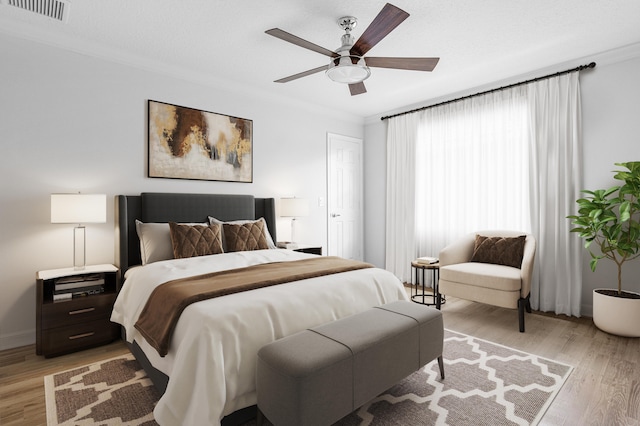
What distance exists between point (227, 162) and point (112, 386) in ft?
8.73

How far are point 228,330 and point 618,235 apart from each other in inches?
147

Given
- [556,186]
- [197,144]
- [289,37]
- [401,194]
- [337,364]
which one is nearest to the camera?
[337,364]

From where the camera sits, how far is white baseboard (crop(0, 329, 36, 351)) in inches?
112

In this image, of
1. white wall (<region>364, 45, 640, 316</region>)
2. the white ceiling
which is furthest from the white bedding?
white wall (<region>364, 45, 640, 316</region>)

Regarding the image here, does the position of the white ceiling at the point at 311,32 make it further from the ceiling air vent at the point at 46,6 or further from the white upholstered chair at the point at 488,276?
the white upholstered chair at the point at 488,276

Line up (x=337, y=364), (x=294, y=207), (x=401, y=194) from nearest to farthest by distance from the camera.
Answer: (x=337, y=364), (x=294, y=207), (x=401, y=194)

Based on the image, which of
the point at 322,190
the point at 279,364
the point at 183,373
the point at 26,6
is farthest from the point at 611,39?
the point at 26,6

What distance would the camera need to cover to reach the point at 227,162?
165 inches

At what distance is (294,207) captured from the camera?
4504 millimetres

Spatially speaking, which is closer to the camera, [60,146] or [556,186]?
[60,146]

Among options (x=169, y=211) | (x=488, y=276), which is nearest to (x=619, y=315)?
(x=488, y=276)

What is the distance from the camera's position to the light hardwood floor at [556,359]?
1957mm

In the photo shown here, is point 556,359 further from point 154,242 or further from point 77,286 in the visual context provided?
point 77,286

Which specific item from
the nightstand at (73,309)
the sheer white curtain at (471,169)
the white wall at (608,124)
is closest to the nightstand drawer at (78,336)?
the nightstand at (73,309)
